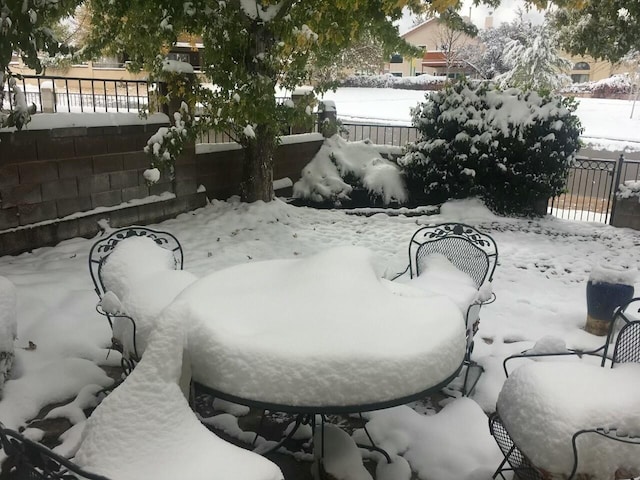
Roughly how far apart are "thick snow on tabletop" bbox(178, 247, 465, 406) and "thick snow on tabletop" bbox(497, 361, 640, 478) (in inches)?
12.2

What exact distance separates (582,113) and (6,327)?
2944 cm

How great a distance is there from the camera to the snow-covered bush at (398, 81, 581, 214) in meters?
8.47

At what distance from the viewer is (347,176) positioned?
32.0 ft

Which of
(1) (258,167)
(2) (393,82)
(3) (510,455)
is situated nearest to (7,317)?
(3) (510,455)

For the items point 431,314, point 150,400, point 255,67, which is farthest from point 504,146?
Result: point 150,400

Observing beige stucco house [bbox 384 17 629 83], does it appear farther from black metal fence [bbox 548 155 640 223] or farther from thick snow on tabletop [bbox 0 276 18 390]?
thick snow on tabletop [bbox 0 276 18 390]

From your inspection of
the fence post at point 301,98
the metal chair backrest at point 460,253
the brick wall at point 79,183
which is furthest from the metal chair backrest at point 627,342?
the fence post at point 301,98

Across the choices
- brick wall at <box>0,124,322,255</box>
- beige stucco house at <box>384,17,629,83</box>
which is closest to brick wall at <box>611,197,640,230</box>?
brick wall at <box>0,124,322,255</box>

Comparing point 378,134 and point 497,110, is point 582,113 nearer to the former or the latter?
point 378,134

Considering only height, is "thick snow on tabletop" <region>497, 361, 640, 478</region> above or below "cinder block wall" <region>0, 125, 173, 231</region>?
below

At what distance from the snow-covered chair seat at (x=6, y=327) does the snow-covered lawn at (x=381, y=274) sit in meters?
0.15

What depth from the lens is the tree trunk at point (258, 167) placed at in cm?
803

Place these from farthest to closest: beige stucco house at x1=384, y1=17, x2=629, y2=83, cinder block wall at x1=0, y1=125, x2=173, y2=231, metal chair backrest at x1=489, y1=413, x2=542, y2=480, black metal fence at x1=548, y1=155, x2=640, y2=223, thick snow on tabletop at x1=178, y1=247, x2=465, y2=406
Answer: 1. beige stucco house at x1=384, y1=17, x2=629, y2=83
2. black metal fence at x1=548, y1=155, x2=640, y2=223
3. cinder block wall at x1=0, y1=125, x2=173, y2=231
4. metal chair backrest at x1=489, y1=413, x2=542, y2=480
5. thick snow on tabletop at x1=178, y1=247, x2=465, y2=406

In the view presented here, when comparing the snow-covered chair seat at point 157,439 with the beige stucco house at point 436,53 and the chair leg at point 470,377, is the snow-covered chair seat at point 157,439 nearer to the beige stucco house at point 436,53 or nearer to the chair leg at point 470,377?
the chair leg at point 470,377
